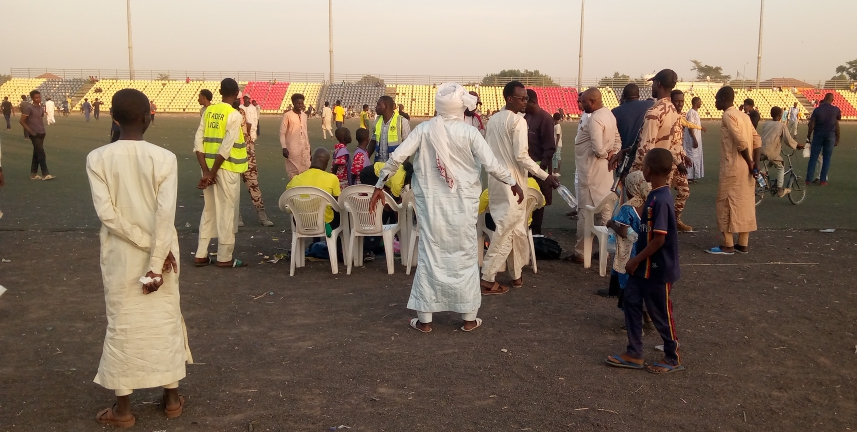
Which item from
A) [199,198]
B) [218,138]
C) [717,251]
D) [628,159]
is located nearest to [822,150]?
[717,251]

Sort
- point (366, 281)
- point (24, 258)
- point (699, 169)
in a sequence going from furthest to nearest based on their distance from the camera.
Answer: point (699, 169) → point (24, 258) → point (366, 281)

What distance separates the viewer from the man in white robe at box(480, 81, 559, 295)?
20.7 ft

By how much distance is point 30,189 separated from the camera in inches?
525

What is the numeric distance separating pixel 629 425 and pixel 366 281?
12.0 ft

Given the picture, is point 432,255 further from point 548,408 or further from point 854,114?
point 854,114

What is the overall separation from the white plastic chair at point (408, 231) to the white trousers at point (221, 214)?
174 centimetres

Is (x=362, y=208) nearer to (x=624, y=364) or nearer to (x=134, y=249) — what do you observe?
(x=624, y=364)

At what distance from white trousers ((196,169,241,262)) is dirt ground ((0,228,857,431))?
287 mm

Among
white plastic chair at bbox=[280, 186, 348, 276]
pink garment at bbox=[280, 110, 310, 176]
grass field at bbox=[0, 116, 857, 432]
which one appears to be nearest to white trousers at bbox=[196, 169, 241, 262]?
grass field at bbox=[0, 116, 857, 432]

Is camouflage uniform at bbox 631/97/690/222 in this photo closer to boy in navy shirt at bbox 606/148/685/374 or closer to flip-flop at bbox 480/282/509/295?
flip-flop at bbox 480/282/509/295

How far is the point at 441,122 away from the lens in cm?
553

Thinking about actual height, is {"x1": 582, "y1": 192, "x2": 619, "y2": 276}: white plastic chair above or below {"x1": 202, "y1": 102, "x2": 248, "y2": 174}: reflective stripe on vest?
below

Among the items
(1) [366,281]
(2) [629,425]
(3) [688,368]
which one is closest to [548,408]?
(2) [629,425]

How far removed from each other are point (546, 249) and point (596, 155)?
1155 mm
